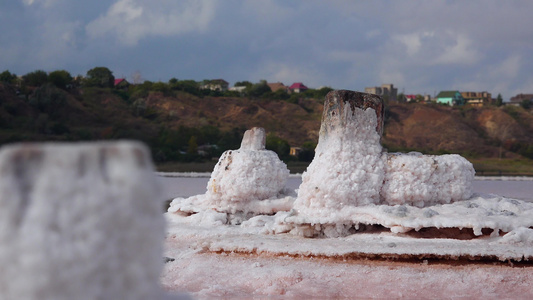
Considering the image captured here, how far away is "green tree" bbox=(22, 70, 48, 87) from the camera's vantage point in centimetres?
3825

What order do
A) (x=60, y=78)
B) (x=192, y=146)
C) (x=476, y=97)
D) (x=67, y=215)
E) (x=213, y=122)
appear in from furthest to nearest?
1. (x=476, y=97)
2. (x=60, y=78)
3. (x=213, y=122)
4. (x=192, y=146)
5. (x=67, y=215)

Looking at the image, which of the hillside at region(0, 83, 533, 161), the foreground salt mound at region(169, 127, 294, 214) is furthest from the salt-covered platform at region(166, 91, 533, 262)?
the hillside at region(0, 83, 533, 161)

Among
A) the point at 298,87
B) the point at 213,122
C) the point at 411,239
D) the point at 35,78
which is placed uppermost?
the point at 298,87

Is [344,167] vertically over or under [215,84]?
under

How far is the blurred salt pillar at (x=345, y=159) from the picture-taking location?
5070mm

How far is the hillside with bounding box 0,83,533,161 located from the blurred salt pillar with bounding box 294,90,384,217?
789 inches

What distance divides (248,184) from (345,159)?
1317 mm

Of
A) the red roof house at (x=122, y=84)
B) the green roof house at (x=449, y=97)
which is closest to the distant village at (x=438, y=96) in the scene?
the green roof house at (x=449, y=97)

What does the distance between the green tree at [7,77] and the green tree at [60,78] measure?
2540 mm

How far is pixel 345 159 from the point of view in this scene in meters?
5.18

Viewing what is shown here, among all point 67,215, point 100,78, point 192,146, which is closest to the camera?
point 67,215

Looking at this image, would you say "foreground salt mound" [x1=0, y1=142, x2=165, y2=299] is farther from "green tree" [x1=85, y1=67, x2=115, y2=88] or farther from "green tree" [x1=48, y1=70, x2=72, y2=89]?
"green tree" [x1=85, y1=67, x2=115, y2=88]

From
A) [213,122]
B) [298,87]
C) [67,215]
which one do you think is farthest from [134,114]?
[67,215]

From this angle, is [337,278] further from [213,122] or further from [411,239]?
[213,122]
